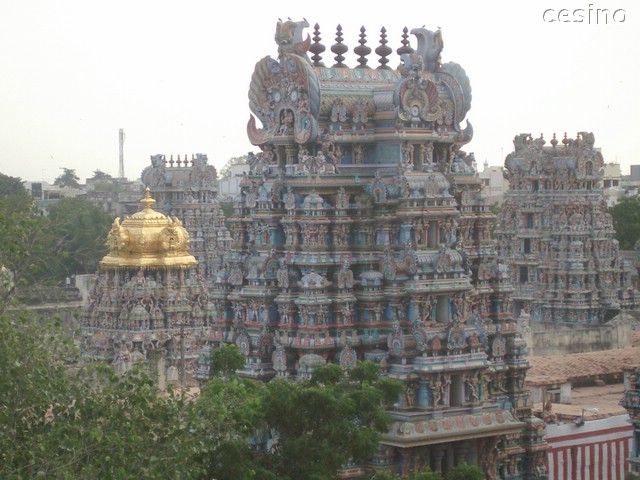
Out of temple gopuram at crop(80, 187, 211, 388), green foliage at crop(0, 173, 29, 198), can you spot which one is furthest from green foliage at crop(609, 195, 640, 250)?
temple gopuram at crop(80, 187, 211, 388)

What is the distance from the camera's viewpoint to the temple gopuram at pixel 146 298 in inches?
1720

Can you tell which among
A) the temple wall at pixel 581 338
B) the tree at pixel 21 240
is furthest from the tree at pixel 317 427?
the temple wall at pixel 581 338

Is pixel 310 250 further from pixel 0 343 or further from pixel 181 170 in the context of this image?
pixel 181 170

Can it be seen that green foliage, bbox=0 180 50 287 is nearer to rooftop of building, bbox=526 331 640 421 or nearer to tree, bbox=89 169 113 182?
rooftop of building, bbox=526 331 640 421

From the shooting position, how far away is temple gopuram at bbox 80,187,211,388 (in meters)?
43.7

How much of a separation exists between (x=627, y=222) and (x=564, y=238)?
2238 centimetres

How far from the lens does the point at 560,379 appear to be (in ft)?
126

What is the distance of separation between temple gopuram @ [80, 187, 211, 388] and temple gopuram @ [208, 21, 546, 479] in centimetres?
1232

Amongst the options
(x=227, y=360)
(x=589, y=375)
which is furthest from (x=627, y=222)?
(x=227, y=360)

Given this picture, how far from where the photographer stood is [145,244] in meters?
44.4

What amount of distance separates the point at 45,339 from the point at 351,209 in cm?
789

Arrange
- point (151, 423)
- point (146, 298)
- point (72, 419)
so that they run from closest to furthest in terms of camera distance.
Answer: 1. point (72, 419)
2. point (151, 423)
3. point (146, 298)

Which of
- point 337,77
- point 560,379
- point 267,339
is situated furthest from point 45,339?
point 560,379

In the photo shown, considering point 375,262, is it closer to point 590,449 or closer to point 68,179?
point 590,449
